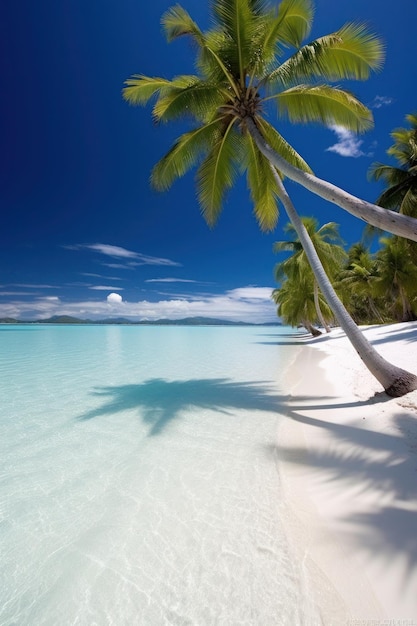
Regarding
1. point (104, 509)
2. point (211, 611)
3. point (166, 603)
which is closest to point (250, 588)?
point (211, 611)

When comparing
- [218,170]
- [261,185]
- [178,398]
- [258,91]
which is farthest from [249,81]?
[178,398]

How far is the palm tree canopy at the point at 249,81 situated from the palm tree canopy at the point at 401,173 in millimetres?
9421

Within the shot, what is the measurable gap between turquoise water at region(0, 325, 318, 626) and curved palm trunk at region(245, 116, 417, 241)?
11.8 ft

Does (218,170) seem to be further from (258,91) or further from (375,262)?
(375,262)

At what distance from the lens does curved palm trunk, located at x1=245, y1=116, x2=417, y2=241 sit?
4098 millimetres

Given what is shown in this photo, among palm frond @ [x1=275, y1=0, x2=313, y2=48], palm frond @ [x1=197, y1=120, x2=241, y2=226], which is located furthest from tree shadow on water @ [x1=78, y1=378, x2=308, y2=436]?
palm frond @ [x1=275, y1=0, x2=313, y2=48]

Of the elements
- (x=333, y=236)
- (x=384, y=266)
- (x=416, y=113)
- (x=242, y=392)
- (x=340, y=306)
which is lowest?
(x=242, y=392)

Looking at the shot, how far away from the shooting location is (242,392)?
765 cm

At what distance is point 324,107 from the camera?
20.6 feet

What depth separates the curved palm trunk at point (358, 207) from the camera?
4.10 m

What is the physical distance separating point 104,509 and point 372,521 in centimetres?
247

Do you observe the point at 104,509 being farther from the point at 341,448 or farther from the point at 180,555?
the point at 341,448

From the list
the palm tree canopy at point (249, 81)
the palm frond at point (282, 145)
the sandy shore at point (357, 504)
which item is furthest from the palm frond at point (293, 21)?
the sandy shore at point (357, 504)

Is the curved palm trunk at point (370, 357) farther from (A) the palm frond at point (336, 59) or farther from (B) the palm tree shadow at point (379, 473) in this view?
(A) the palm frond at point (336, 59)
